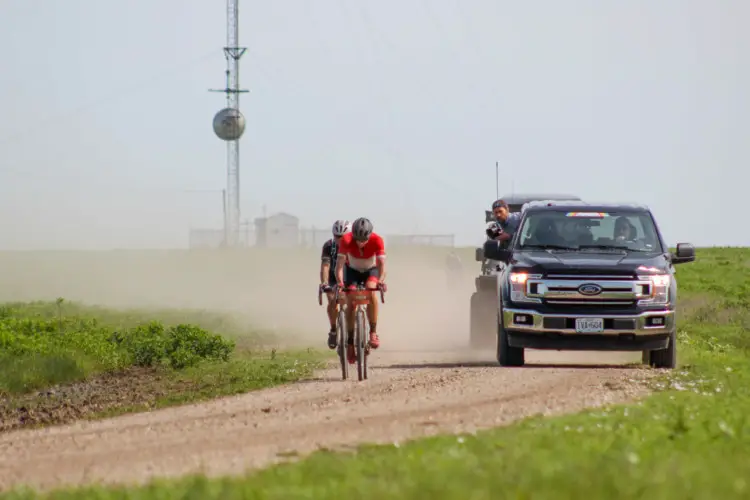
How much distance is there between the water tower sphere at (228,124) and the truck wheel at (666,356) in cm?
7919

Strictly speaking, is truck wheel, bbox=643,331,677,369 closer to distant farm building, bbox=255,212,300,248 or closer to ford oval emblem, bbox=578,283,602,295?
ford oval emblem, bbox=578,283,602,295

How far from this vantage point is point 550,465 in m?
8.64

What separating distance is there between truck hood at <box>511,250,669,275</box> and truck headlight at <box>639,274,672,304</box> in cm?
9

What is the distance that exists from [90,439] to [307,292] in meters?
Result: 55.4

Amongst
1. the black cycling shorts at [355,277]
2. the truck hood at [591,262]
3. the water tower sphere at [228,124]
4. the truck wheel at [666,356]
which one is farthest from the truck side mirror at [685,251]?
the water tower sphere at [228,124]

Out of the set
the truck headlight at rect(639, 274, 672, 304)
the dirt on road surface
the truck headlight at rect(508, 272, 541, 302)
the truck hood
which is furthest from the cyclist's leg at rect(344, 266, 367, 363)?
the truck headlight at rect(639, 274, 672, 304)

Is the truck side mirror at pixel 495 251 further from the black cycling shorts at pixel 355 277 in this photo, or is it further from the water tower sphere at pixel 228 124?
the water tower sphere at pixel 228 124

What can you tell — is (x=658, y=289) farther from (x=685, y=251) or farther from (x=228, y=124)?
(x=228, y=124)

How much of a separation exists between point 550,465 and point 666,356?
36.3 ft

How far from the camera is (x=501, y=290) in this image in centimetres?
1923

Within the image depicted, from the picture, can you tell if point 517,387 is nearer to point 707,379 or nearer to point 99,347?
point 707,379

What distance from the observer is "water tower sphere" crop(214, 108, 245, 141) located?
9781cm

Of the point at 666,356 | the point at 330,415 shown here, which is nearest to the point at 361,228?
the point at 330,415

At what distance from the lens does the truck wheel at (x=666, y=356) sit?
19172mm
